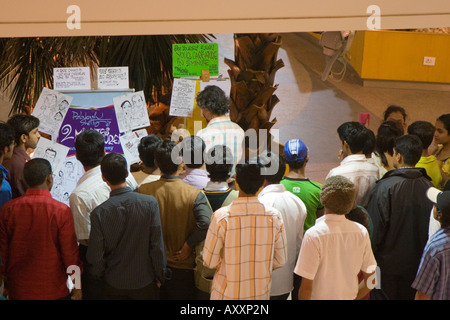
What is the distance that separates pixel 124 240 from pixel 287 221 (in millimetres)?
1113

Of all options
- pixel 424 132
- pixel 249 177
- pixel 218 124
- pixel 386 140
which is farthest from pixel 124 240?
pixel 424 132

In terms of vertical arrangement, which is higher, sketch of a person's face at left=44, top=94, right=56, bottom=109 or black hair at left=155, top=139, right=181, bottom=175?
sketch of a person's face at left=44, top=94, right=56, bottom=109

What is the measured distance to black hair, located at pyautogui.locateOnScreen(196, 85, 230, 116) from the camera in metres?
5.21

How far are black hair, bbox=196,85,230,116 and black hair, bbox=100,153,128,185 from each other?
1.66 metres

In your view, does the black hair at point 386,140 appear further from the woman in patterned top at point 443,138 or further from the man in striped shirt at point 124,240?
the man in striped shirt at point 124,240

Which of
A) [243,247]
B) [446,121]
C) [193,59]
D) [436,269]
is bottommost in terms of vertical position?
[436,269]

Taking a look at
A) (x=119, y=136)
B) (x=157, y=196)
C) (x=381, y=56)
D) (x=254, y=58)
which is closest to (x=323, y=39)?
(x=254, y=58)

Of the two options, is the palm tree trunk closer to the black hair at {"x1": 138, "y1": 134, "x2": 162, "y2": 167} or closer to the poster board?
the poster board

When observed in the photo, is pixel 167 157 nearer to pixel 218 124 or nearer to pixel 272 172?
pixel 272 172

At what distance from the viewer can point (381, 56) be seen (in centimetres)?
1136

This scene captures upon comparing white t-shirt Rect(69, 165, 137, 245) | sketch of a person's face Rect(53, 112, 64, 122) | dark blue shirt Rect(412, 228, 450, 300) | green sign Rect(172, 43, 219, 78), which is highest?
green sign Rect(172, 43, 219, 78)

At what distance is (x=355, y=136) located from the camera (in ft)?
14.9

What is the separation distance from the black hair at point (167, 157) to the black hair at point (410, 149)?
169cm

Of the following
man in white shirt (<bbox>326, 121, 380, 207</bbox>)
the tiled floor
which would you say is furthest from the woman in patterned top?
the tiled floor
